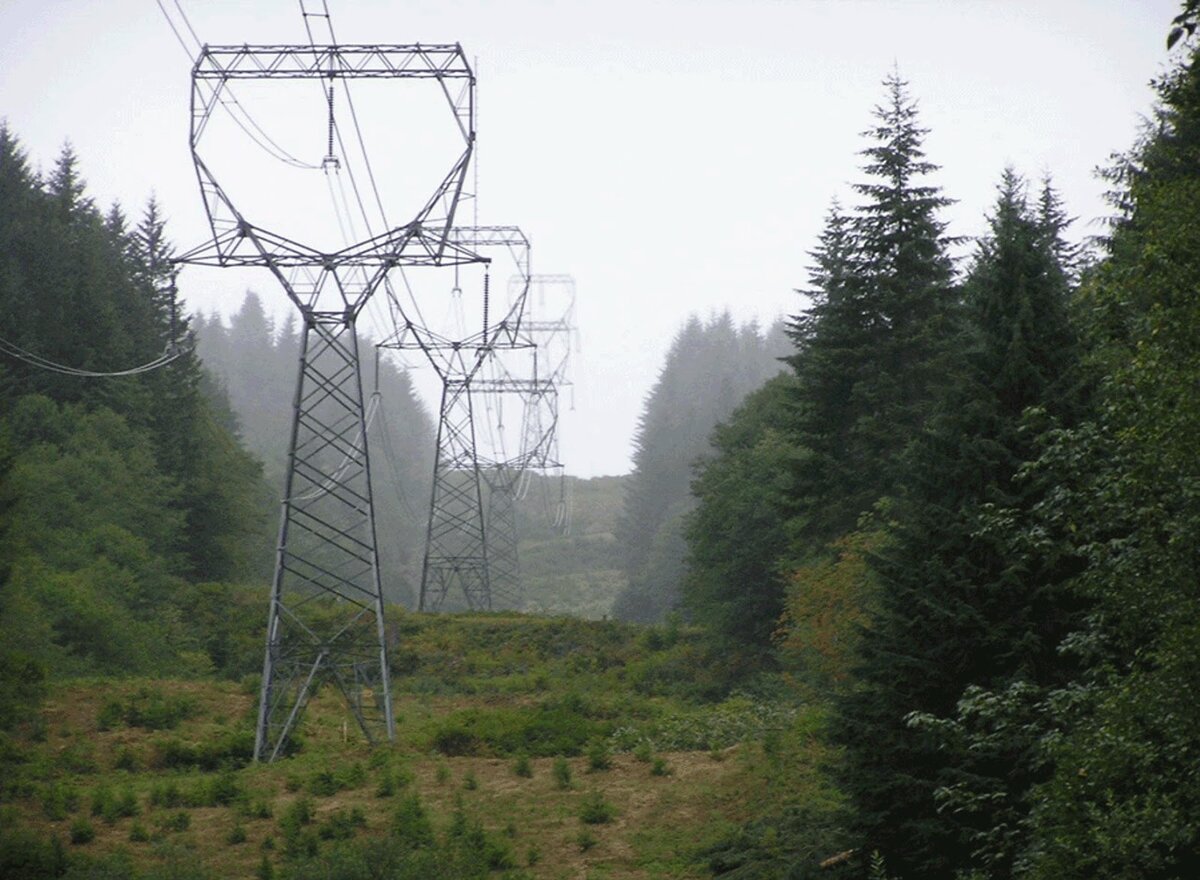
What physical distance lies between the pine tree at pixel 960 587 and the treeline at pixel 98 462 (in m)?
15.0

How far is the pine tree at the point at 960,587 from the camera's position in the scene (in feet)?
50.9

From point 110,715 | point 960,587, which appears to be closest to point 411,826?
point 960,587

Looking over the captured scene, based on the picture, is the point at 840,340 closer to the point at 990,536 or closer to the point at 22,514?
the point at 990,536

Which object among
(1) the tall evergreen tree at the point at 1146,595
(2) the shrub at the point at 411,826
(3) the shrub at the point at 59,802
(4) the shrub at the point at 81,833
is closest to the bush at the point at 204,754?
(3) the shrub at the point at 59,802

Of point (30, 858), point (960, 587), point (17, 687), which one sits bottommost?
point (30, 858)

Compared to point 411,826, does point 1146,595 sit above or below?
above

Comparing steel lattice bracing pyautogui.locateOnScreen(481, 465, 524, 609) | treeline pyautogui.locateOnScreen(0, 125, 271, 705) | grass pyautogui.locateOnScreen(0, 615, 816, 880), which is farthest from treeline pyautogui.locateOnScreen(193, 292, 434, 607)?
grass pyautogui.locateOnScreen(0, 615, 816, 880)

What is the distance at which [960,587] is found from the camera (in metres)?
16.0

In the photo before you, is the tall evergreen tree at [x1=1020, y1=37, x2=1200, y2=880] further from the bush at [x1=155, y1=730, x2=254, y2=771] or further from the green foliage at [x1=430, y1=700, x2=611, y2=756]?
the bush at [x1=155, y1=730, x2=254, y2=771]

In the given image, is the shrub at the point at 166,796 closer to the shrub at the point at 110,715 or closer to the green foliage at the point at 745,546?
the shrub at the point at 110,715

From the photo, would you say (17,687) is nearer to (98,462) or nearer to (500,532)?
(98,462)

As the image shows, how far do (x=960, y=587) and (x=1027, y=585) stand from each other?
28.0 inches

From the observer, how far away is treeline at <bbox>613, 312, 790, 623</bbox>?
94562mm

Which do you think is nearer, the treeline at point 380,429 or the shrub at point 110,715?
the shrub at point 110,715
